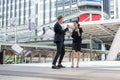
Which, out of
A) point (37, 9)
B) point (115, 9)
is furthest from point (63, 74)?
point (37, 9)

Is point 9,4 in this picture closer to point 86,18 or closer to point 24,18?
point 24,18

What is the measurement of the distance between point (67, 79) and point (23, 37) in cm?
8390

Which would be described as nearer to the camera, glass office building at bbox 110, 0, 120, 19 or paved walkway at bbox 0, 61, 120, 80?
paved walkway at bbox 0, 61, 120, 80

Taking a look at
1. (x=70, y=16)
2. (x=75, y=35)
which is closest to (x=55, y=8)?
(x=70, y=16)

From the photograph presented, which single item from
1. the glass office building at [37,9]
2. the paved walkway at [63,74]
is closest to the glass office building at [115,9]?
the glass office building at [37,9]

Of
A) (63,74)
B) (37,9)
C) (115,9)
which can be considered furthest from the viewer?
(37,9)

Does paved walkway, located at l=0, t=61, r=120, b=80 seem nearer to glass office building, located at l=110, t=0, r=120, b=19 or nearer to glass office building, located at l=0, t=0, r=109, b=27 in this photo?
glass office building, located at l=0, t=0, r=109, b=27

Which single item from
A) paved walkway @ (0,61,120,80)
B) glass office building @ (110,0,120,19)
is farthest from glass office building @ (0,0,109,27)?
paved walkway @ (0,61,120,80)

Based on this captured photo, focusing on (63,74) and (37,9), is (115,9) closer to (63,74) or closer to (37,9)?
(37,9)

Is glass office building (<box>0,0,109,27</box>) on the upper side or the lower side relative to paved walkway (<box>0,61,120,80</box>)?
upper

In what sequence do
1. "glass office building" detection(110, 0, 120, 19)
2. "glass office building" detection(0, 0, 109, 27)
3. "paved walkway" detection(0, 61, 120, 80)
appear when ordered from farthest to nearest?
"glass office building" detection(0, 0, 109, 27) < "glass office building" detection(110, 0, 120, 19) < "paved walkway" detection(0, 61, 120, 80)

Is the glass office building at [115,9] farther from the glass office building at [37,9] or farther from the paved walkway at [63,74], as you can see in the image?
the paved walkway at [63,74]

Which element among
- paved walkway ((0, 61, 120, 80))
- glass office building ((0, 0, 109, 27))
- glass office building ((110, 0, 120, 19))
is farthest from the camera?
glass office building ((0, 0, 109, 27))

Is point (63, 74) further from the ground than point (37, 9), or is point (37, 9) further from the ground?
point (37, 9)
